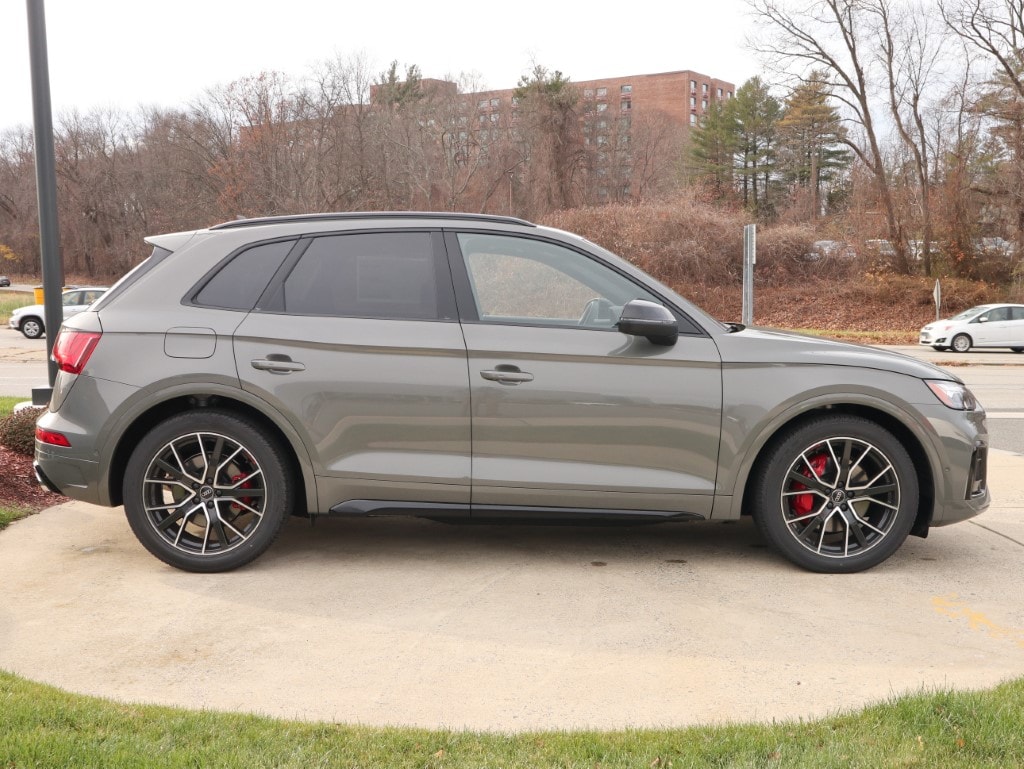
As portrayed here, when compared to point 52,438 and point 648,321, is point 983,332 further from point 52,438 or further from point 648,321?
point 52,438

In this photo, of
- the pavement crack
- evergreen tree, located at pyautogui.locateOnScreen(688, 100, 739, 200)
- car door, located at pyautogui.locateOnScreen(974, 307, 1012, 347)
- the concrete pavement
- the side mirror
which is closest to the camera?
the concrete pavement

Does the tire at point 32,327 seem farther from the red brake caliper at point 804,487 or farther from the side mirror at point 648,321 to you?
the red brake caliper at point 804,487

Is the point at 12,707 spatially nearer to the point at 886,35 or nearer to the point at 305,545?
the point at 305,545

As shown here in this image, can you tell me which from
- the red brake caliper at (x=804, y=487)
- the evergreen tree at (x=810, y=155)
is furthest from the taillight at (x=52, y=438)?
the evergreen tree at (x=810, y=155)

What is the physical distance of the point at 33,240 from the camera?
7769 centimetres

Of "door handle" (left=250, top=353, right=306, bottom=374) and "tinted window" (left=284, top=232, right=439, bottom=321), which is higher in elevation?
"tinted window" (left=284, top=232, right=439, bottom=321)

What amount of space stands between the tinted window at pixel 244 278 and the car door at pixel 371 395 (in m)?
0.13

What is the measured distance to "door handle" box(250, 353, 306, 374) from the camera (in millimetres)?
4703

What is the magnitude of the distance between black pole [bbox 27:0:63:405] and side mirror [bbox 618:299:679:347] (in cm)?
473

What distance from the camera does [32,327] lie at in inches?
1092

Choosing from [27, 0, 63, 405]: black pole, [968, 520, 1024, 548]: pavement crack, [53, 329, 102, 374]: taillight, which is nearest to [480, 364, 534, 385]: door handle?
[53, 329, 102, 374]: taillight

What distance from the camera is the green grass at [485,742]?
279 cm

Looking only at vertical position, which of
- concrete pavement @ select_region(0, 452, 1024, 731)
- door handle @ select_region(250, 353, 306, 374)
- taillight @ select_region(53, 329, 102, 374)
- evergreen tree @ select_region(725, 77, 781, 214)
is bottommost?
concrete pavement @ select_region(0, 452, 1024, 731)

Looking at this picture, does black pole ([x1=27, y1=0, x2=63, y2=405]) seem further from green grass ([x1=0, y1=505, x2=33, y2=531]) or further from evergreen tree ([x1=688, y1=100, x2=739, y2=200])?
evergreen tree ([x1=688, y1=100, x2=739, y2=200])
